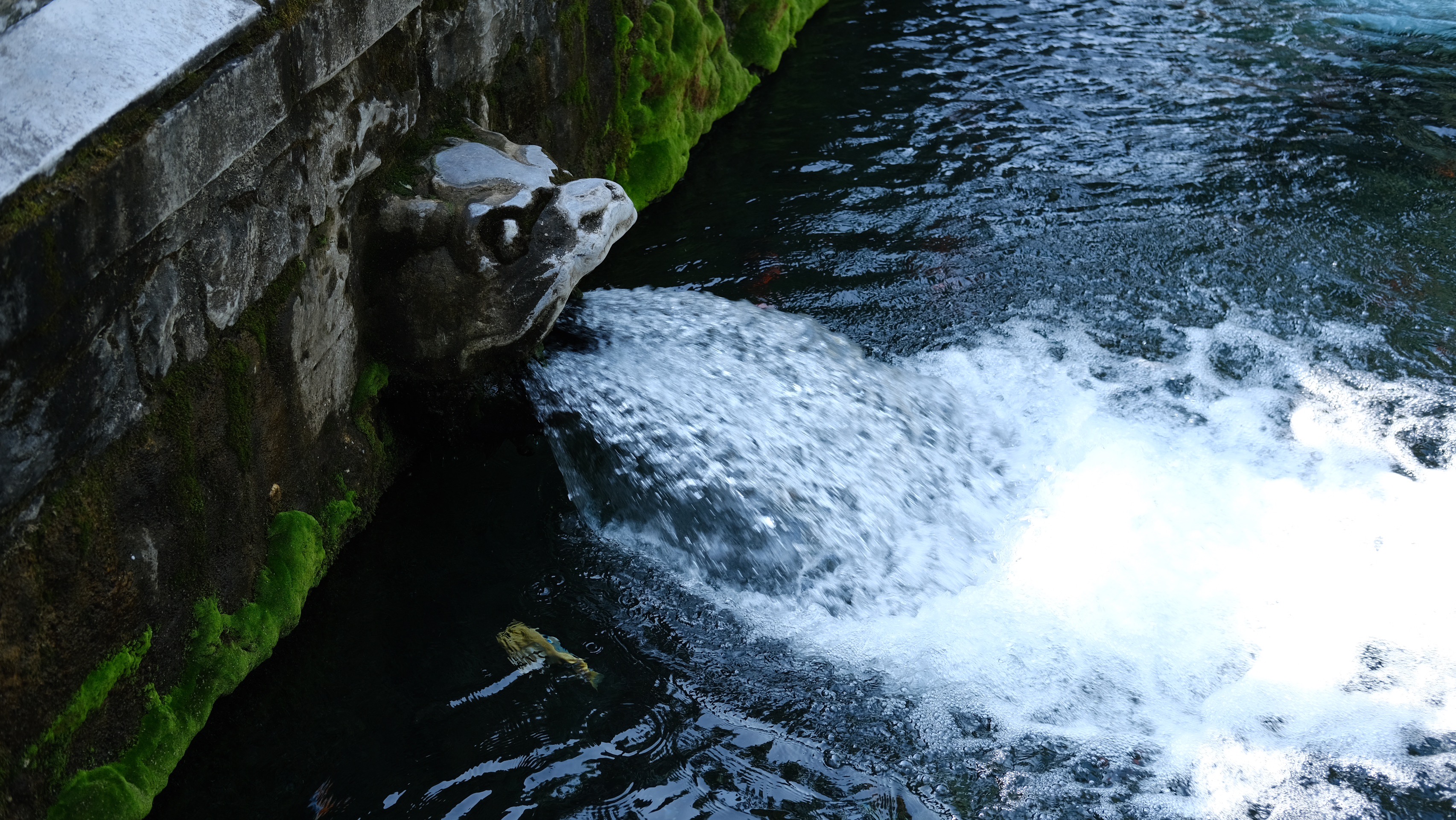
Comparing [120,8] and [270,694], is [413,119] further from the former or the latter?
[270,694]

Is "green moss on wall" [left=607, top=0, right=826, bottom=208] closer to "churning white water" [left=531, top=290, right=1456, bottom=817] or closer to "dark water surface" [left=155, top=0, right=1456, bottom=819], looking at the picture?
"dark water surface" [left=155, top=0, right=1456, bottom=819]

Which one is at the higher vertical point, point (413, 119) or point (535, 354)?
point (413, 119)

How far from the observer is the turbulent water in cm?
369

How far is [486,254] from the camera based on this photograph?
13.5 ft

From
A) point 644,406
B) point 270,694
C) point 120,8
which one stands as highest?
point 120,8

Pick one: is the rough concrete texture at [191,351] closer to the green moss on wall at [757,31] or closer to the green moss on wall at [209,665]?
the green moss on wall at [209,665]

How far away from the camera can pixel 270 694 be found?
382 cm

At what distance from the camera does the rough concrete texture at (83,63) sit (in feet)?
8.87

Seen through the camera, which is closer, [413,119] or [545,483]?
[413,119]

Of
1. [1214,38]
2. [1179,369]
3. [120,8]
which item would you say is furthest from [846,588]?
[1214,38]

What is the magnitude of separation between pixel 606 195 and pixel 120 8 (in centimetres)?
179

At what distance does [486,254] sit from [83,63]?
4.86 ft

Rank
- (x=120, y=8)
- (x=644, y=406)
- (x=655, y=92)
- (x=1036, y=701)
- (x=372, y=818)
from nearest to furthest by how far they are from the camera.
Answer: (x=120, y=8) < (x=372, y=818) < (x=1036, y=701) < (x=644, y=406) < (x=655, y=92)

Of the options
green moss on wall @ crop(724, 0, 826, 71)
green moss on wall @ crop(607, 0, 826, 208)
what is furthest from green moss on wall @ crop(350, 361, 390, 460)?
green moss on wall @ crop(724, 0, 826, 71)
